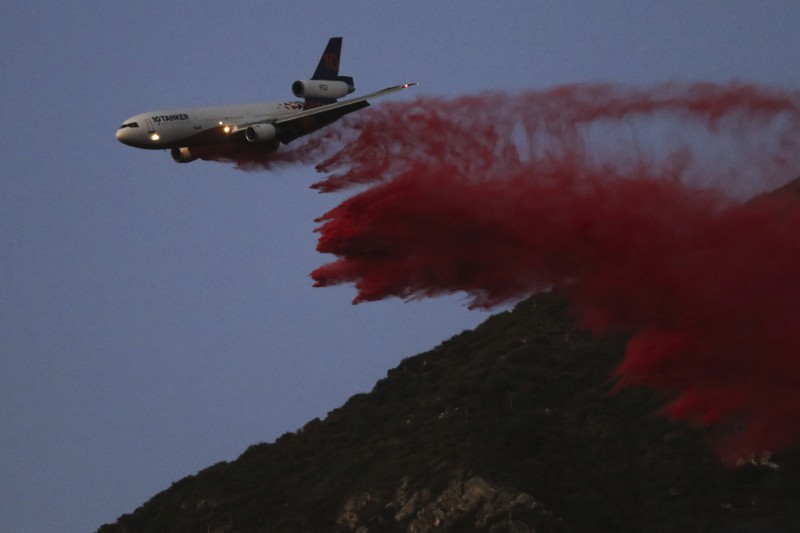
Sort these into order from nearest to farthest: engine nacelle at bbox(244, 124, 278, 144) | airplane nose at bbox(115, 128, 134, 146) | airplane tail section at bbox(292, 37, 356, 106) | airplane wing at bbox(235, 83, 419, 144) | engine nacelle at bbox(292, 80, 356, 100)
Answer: airplane nose at bbox(115, 128, 134, 146)
engine nacelle at bbox(244, 124, 278, 144)
airplane wing at bbox(235, 83, 419, 144)
engine nacelle at bbox(292, 80, 356, 100)
airplane tail section at bbox(292, 37, 356, 106)

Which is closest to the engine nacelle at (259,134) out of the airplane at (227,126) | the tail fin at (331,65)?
the airplane at (227,126)

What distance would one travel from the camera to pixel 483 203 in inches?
1795

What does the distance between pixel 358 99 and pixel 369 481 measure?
74.3 feet

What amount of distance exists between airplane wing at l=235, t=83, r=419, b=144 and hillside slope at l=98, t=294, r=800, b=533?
19773 millimetres

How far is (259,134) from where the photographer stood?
60.2 m

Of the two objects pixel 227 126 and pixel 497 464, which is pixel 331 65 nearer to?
pixel 227 126

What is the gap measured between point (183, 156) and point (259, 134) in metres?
3.75

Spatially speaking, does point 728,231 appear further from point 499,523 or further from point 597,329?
point 499,523

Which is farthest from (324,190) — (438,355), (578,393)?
Answer: (438,355)

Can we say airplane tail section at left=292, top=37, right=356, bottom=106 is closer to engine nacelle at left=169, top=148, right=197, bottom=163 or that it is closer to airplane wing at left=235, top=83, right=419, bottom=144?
airplane wing at left=235, top=83, right=419, bottom=144

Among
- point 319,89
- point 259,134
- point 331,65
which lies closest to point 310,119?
point 259,134

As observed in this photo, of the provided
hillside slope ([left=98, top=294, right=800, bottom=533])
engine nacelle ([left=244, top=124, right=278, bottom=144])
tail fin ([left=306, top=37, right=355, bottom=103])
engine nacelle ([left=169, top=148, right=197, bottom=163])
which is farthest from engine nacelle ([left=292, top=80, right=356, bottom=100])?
hillside slope ([left=98, top=294, right=800, bottom=533])

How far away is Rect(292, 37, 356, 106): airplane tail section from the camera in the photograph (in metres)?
67.4

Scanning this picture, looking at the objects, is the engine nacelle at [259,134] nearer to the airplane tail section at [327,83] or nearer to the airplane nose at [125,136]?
the airplane nose at [125,136]
